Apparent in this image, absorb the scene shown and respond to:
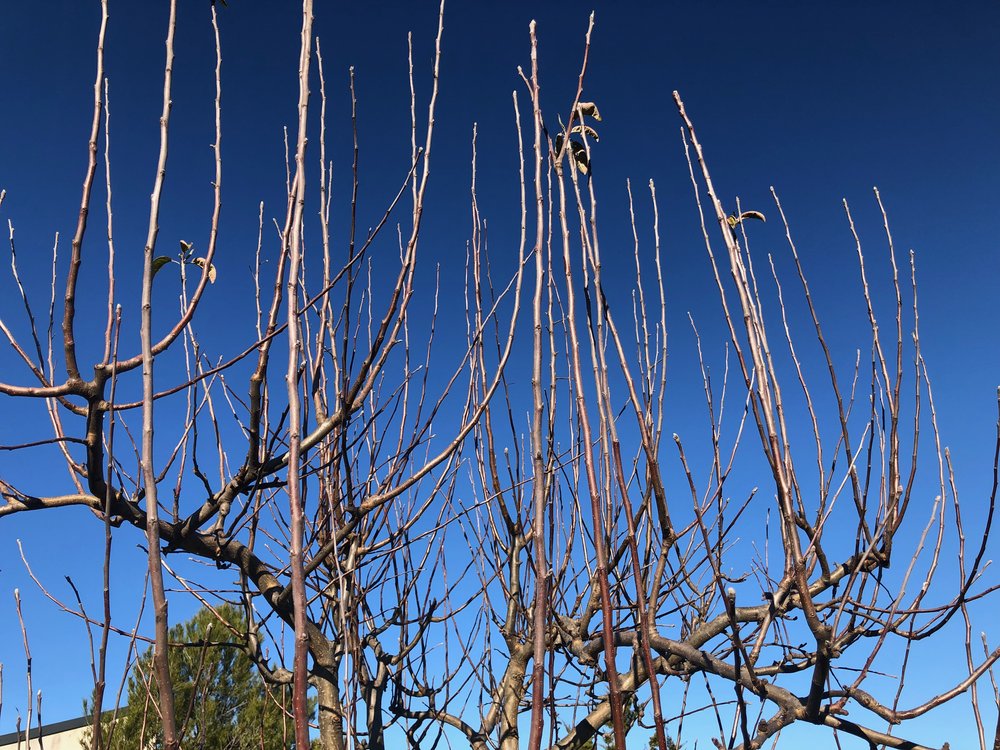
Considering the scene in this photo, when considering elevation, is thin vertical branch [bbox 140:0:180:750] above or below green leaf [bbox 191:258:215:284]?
below

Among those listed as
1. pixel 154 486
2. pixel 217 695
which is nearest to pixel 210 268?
pixel 154 486

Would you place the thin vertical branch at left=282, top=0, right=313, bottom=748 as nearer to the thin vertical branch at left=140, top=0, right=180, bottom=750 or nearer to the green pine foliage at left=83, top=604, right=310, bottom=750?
the thin vertical branch at left=140, top=0, right=180, bottom=750

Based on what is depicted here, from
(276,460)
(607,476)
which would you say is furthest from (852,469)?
(276,460)

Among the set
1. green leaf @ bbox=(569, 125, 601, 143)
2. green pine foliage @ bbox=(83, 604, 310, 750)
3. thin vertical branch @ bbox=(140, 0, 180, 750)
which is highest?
green pine foliage @ bbox=(83, 604, 310, 750)

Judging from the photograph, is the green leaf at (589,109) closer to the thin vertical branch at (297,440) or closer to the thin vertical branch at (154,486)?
the thin vertical branch at (297,440)

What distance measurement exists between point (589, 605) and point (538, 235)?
1.84 meters

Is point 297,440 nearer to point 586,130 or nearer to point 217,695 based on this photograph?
point 586,130

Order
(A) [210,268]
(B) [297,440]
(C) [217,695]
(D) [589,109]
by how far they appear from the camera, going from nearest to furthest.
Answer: (B) [297,440] → (D) [589,109] → (A) [210,268] → (C) [217,695]

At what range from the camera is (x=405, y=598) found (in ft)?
8.61

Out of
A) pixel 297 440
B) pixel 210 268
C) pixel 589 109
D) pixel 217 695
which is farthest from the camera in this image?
pixel 217 695

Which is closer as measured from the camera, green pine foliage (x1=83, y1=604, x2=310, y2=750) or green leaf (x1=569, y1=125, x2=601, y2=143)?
green leaf (x1=569, y1=125, x2=601, y2=143)

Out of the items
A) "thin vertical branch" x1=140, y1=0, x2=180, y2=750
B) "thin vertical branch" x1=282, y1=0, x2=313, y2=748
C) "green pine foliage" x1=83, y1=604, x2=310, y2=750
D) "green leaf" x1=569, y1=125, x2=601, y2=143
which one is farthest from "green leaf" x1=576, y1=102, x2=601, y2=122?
"green pine foliage" x1=83, y1=604, x2=310, y2=750

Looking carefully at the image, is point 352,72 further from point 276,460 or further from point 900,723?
point 900,723

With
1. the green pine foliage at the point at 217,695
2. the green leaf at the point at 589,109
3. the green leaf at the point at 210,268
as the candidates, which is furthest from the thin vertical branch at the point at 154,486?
the green pine foliage at the point at 217,695
